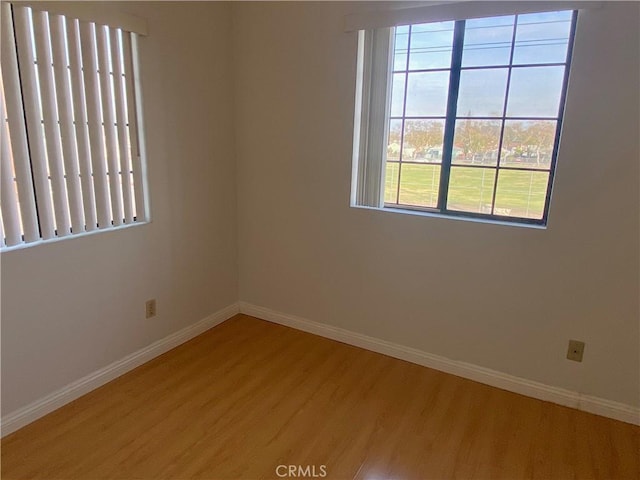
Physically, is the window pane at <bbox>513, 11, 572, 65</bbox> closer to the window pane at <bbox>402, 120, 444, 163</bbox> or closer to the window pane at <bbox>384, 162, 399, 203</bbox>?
the window pane at <bbox>402, 120, 444, 163</bbox>

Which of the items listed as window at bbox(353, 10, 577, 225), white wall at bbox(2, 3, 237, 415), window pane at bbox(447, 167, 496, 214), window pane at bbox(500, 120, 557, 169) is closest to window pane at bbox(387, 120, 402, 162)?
window at bbox(353, 10, 577, 225)

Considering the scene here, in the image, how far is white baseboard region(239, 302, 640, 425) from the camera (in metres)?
2.12

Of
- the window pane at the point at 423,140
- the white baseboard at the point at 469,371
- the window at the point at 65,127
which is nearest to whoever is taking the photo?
the window at the point at 65,127

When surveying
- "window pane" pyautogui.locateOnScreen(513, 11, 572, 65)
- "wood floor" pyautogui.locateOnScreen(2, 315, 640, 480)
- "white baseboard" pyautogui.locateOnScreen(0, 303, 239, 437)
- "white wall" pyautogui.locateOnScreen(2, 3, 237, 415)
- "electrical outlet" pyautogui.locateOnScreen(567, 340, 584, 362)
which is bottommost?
"wood floor" pyautogui.locateOnScreen(2, 315, 640, 480)

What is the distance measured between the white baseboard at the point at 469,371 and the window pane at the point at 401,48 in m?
1.73

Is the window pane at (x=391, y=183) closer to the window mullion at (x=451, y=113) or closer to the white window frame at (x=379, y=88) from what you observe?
the white window frame at (x=379, y=88)

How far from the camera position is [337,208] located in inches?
105

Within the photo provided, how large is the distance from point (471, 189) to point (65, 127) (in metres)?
2.13

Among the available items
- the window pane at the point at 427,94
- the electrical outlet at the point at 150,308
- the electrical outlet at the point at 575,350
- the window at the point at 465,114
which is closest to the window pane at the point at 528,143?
the window at the point at 465,114

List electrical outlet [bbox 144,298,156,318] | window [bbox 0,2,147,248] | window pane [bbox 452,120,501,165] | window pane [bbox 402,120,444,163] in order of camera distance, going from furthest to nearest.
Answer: electrical outlet [bbox 144,298,156,318]
window pane [bbox 402,120,444,163]
window pane [bbox 452,120,501,165]
window [bbox 0,2,147,248]

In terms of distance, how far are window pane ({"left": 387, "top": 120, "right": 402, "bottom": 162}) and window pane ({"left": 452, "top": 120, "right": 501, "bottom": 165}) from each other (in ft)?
1.13

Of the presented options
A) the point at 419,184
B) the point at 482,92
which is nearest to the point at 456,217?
the point at 419,184

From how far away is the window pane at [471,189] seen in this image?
7.55ft

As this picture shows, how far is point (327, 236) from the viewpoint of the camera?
275cm
